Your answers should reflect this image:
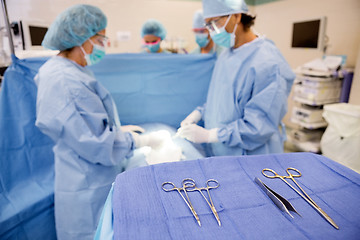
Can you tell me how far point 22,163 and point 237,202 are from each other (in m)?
1.50

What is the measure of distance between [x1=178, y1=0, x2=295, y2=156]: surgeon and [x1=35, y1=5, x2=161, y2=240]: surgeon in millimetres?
494

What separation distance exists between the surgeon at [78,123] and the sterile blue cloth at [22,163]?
23cm

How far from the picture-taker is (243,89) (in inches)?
56.7

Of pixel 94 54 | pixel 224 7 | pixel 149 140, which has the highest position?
pixel 224 7

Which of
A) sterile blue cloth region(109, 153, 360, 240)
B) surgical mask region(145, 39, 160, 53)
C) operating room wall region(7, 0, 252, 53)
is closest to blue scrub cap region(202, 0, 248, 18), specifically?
sterile blue cloth region(109, 153, 360, 240)

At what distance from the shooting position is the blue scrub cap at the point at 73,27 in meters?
1.29

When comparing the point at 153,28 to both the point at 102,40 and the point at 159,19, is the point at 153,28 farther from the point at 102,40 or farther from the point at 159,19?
the point at 102,40

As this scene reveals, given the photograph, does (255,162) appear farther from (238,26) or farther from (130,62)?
(130,62)

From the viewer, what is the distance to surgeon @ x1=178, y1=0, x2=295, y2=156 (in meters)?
1.37

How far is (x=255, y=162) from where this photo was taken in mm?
899

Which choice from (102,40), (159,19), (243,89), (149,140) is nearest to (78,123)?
(149,140)

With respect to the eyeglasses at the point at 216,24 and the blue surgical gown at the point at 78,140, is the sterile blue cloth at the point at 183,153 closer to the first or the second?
the blue surgical gown at the point at 78,140

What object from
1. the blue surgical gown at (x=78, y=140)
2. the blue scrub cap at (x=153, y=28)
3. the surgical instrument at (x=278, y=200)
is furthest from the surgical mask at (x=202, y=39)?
the surgical instrument at (x=278, y=200)

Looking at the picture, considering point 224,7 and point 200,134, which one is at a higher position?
point 224,7
